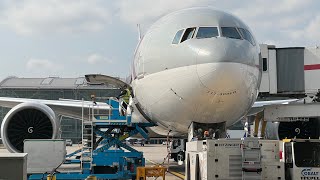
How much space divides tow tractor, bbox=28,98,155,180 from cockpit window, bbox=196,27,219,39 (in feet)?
11.6

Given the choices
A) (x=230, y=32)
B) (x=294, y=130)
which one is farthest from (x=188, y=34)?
(x=294, y=130)

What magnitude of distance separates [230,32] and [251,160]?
90.1 inches

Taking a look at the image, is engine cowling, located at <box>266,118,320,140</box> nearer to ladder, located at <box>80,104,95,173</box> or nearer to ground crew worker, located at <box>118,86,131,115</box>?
ground crew worker, located at <box>118,86,131,115</box>

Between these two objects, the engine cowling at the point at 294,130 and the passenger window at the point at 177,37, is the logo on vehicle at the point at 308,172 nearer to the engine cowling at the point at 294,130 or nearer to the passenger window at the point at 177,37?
the passenger window at the point at 177,37

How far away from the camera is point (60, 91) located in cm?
6650

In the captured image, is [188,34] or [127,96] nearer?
[188,34]

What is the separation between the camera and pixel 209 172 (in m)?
7.03

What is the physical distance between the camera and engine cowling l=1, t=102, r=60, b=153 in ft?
42.3

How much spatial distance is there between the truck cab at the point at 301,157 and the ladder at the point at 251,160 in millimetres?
646

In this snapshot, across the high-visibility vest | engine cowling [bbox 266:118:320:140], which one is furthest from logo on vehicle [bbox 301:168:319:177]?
engine cowling [bbox 266:118:320:140]

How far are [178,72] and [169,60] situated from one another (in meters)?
0.39

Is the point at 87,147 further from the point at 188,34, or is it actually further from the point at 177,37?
the point at 188,34

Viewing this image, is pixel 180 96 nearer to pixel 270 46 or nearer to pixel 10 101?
pixel 270 46

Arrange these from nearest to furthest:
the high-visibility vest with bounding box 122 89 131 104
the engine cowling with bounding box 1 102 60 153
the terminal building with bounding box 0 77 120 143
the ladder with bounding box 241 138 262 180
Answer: the ladder with bounding box 241 138 262 180 → the high-visibility vest with bounding box 122 89 131 104 → the engine cowling with bounding box 1 102 60 153 → the terminal building with bounding box 0 77 120 143
